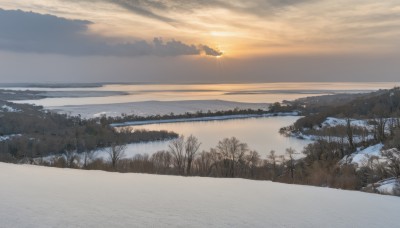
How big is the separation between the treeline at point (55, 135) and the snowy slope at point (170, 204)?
51.7 m

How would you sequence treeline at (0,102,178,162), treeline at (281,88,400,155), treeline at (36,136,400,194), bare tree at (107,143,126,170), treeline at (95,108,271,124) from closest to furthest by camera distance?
1. treeline at (36,136,400,194)
2. bare tree at (107,143,126,170)
3. treeline at (281,88,400,155)
4. treeline at (0,102,178,162)
5. treeline at (95,108,271,124)

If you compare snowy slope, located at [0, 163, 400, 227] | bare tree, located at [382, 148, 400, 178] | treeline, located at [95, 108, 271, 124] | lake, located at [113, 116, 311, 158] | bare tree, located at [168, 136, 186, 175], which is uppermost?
snowy slope, located at [0, 163, 400, 227]

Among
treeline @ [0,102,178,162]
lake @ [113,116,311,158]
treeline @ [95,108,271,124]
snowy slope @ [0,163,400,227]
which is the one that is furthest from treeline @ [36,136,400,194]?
treeline @ [95,108,271,124]

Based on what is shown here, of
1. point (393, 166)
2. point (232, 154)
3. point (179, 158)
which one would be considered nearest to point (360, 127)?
point (232, 154)

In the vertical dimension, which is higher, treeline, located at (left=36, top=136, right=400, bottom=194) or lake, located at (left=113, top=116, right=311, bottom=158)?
treeline, located at (left=36, top=136, right=400, bottom=194)

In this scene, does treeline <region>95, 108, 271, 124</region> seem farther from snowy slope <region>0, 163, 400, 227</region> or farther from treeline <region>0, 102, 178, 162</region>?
snowy slope <region>0, 163, 400, 227</region>

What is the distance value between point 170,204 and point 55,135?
73200 millimetres

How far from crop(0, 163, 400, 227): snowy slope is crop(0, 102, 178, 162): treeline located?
5169 centimetres

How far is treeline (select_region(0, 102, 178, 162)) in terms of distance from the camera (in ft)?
197

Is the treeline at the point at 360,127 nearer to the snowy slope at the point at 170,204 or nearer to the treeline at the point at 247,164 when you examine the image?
the treeline at the point at 247,164

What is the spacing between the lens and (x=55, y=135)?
242 ft

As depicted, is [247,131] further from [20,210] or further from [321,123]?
[20,210]

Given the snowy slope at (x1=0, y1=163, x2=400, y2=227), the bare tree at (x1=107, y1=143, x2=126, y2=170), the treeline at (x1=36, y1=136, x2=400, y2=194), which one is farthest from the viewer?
the bare tree at (x1=107, y1=143, x2=126, y2=170)

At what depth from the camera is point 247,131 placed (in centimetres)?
8175
